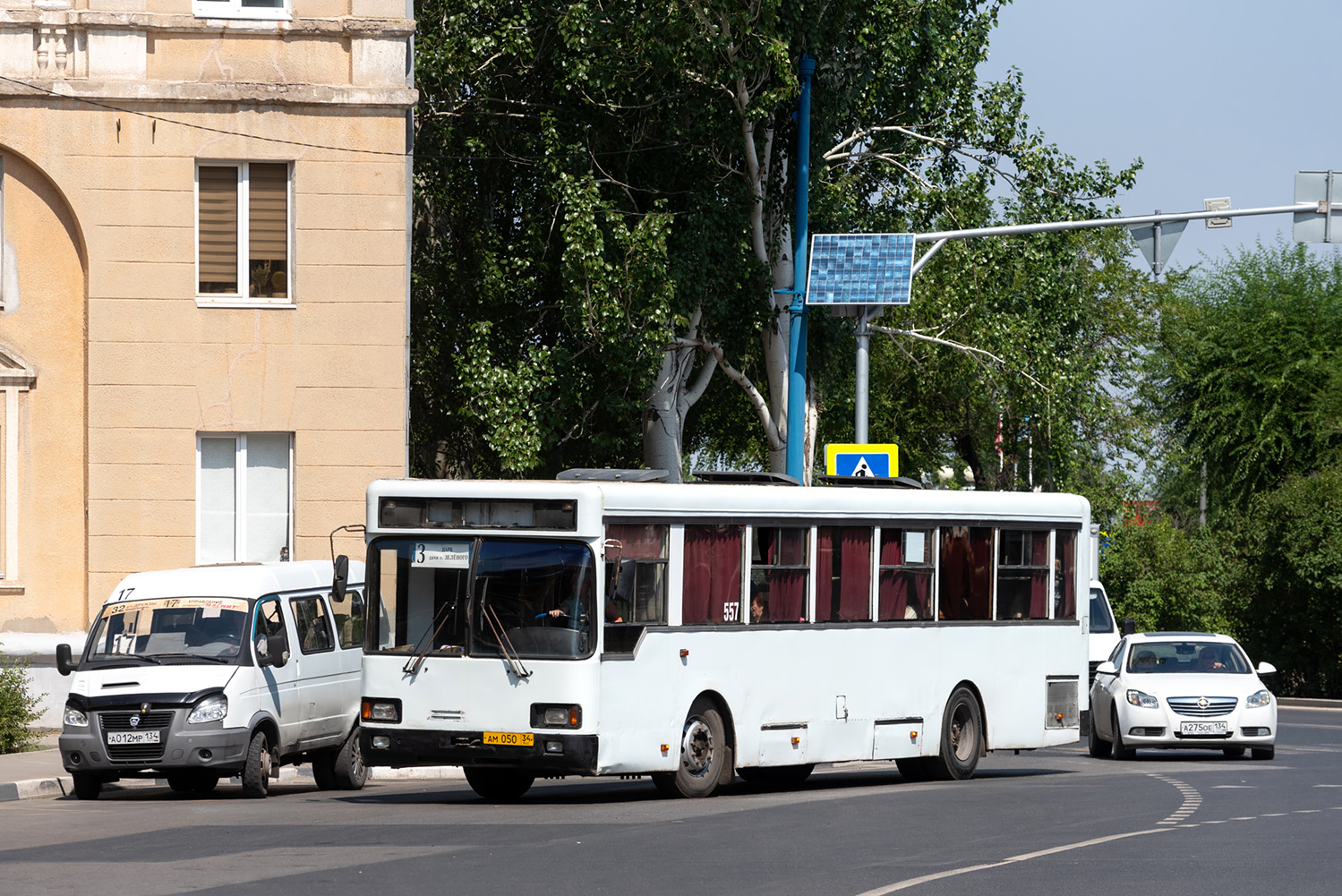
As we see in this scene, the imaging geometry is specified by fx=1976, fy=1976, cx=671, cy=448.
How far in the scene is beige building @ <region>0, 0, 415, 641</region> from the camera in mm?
24656

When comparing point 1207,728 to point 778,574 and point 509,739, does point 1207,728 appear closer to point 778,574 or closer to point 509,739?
point 778,574

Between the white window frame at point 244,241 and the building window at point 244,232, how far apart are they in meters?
0.01

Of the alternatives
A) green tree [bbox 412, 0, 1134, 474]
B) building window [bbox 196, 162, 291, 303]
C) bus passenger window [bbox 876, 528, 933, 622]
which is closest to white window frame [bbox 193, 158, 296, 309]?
building window [bbox 196, 162, 291, 303]

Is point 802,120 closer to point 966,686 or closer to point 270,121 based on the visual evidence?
point 270,121

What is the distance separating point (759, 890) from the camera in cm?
1082

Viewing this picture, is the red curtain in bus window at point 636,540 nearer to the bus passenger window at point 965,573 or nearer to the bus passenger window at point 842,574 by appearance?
the bus passenger window at point 842,574

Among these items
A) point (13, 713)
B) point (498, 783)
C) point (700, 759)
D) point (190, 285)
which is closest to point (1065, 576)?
point (700, 759)

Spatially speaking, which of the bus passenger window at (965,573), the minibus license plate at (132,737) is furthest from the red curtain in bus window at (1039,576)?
the minibus license plate at (132,737)

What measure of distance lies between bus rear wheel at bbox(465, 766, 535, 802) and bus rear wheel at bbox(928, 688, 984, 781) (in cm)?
442

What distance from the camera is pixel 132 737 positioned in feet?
55.6

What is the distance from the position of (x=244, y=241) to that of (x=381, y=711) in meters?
10.5

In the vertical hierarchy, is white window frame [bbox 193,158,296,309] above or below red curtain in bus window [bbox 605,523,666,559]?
Result: above

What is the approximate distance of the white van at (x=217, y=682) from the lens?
17.0m

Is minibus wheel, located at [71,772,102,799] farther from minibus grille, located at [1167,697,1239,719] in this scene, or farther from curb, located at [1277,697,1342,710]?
curb, located at [1277,697,1342,710]
